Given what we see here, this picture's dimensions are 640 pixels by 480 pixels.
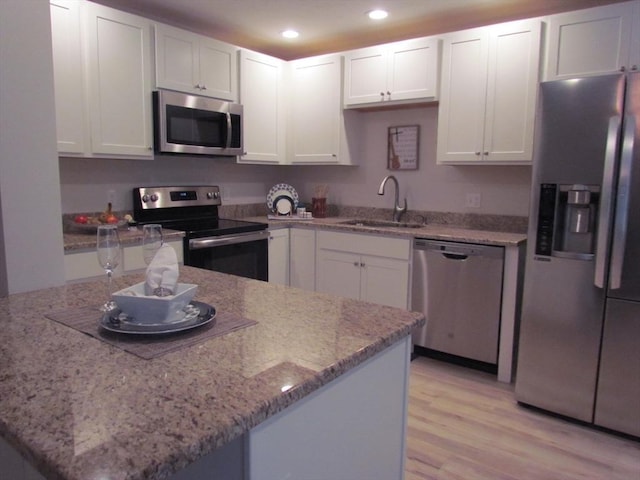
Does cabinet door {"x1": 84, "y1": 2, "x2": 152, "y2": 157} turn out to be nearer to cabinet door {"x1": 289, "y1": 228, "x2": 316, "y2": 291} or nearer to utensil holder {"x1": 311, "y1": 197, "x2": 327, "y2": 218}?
cabinet door {"x1": 289, "y1": 228, "x2": 316, "y2": 291}

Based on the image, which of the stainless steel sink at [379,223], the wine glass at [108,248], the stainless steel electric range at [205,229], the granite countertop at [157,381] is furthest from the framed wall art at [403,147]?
the wine glass at [108,248]

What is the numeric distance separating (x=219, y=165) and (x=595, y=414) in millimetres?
3163

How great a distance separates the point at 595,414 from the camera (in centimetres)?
237

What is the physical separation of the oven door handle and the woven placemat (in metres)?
1.75

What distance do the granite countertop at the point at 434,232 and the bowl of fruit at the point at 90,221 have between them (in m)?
1.18

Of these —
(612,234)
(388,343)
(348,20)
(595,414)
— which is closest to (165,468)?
(388,343)

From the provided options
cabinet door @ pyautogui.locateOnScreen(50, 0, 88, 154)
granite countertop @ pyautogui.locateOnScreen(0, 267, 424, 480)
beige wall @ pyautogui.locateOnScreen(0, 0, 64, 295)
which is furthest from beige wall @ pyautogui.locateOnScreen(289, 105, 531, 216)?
beige wall @ pyautogui.locateOnScreen(0, 0, 64, 295)

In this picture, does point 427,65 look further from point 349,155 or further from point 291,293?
point 291,293

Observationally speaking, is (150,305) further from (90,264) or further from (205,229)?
(205,229)

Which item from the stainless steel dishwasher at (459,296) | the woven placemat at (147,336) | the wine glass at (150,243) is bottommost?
the stainless steel dishwasher at (459,296)

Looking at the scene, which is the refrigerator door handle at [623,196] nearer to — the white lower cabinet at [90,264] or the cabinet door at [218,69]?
the white lower cabinet at [90,264]

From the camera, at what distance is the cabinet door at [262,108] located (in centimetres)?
374

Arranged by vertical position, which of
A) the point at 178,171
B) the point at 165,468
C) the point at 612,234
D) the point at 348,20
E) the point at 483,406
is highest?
the point at 348,20

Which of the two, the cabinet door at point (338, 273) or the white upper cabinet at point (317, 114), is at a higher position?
the white upper cabinet at point (317, 114)
